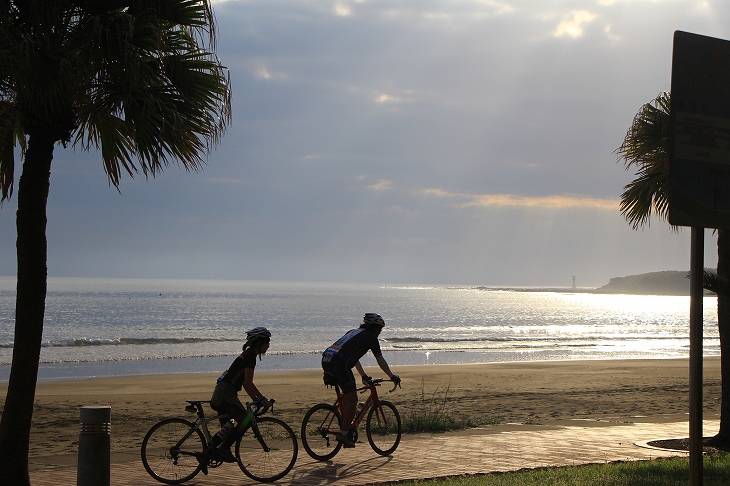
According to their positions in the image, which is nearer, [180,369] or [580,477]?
[580,477]

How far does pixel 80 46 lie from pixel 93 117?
108 centimetres

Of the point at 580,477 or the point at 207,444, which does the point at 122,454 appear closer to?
the point at 207,444

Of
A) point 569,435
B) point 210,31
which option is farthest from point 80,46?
point 569,435

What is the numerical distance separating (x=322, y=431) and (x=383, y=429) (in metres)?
0.85

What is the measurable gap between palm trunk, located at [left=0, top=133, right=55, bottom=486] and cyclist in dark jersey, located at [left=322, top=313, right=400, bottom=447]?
3.60 meters

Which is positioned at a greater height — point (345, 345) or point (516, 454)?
point (345, 345)

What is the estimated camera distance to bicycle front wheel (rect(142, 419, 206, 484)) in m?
8.48

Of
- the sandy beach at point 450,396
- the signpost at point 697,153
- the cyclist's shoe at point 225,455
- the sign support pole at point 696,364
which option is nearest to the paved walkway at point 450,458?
the cyclist's shoe at point 225,455

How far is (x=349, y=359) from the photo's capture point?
9.86 metres

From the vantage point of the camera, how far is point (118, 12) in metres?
7.46

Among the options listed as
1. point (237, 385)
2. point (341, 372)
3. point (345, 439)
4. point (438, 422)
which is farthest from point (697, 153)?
point (438, 422)

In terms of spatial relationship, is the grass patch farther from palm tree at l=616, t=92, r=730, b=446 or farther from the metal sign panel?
the metal sign panel

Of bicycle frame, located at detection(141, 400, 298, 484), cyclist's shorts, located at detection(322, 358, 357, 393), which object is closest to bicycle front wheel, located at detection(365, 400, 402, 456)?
cyclist's shorts, located at detection(322, 358, 357, 393)

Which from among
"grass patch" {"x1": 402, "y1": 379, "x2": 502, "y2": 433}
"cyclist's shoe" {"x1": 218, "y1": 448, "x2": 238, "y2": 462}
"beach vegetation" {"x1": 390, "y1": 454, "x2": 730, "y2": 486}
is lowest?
"grass patch" {"x1": 402, "y1": 379, "x2": 502, "y2": 433}
